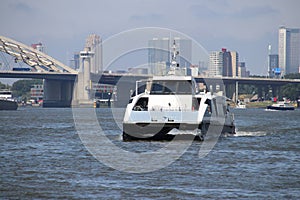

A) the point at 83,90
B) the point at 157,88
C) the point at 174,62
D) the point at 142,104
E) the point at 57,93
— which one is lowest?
the point at 142,104

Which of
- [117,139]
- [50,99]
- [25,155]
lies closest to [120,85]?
[50,99]

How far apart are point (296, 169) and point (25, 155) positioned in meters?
11.5

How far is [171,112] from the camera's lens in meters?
34.8

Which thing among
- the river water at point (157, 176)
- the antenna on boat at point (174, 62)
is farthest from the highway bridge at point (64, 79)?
the river water at point (157, 176)

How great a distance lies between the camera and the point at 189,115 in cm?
3438

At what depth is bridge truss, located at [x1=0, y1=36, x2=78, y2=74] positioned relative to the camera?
169663mm

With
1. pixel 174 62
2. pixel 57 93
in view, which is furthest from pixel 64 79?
pixel 174 62

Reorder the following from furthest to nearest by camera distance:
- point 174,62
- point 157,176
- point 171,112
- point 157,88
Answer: point 174,62, point 157,88, point 171,112, point 157,176

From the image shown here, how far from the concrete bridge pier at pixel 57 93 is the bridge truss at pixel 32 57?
3.87 m

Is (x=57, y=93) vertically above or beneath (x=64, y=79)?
beneath

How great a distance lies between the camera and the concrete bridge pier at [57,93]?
166250 mm

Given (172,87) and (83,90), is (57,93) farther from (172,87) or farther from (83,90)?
(172,87)

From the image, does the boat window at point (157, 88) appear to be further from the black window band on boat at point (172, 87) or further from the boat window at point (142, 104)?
the boat window at point (142, 104)

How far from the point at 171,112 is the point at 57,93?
13408cm
